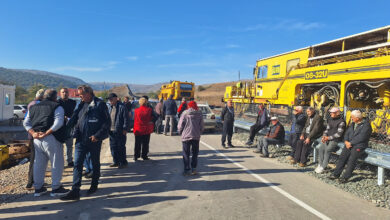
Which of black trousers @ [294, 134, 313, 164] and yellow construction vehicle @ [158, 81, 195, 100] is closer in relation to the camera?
black trousers @ [294, 134, 313, 164]

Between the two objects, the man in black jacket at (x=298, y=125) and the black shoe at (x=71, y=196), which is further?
the man in black jacket at (x=298, y=125)

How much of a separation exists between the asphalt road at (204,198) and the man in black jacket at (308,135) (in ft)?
2.33

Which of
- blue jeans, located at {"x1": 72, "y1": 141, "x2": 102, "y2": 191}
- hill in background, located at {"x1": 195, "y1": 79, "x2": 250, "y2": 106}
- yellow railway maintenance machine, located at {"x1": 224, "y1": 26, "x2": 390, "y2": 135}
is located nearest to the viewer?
blue jeans, located at {"x1": 72, "y1": 141, "x2": 102, "y2": 191}

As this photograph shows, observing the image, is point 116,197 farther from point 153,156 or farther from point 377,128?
point 377,128

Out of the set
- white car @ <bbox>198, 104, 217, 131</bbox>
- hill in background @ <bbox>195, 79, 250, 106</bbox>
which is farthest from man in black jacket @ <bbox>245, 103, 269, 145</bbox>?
hill in background @ <bbox>195, 79, 250, 106</bbox>

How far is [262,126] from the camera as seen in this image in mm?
9734

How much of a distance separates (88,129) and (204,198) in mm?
2396

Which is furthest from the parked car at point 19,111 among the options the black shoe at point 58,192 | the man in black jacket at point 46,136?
the black shoe at point 58,192

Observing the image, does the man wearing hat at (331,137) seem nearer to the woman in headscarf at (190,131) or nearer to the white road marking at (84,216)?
the woman in headscarf at (190,131)

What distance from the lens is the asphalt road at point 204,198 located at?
3715 millimetres

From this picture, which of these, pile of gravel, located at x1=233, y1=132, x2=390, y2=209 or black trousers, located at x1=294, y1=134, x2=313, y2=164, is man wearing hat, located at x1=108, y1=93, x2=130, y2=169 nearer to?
pile of gravel, located at x1=233, y1=132, x2=390, y2=209

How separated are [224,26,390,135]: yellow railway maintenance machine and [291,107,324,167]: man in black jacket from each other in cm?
83

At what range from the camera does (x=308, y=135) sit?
6.98 m

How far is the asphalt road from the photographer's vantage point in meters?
3.71
